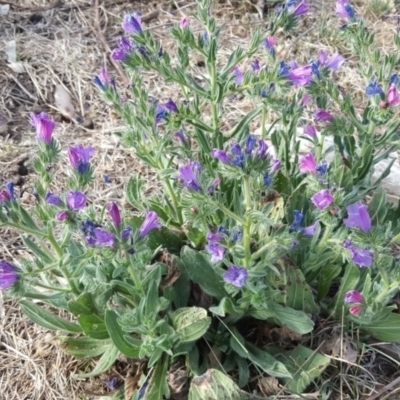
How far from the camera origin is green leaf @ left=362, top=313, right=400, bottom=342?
8.82ft

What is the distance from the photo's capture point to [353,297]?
240 cm

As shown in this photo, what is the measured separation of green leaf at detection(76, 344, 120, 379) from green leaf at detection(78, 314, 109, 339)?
0.07 m

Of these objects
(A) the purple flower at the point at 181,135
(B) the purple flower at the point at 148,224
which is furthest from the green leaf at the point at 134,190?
(B) the purple flower at the point at 148,224

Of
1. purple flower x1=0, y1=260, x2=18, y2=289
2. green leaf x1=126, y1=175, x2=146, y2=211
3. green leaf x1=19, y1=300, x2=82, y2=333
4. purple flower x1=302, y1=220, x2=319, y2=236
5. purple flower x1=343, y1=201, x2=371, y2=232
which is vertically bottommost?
green leaf x1=19, y1=300, x2=82, y2=333

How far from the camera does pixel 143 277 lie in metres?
2.70

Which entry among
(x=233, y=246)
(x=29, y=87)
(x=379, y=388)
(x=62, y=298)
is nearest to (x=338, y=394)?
(x=379, y=388)

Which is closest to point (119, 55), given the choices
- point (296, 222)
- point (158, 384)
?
point (296, 222)

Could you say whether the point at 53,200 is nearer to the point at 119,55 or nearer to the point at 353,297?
the point at 119,55

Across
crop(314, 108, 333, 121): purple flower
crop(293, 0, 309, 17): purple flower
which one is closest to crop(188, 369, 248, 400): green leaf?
crop(314, 108, 333, 121): purple flower

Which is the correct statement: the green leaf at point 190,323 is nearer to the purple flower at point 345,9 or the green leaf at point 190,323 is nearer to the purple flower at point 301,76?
the purple flower at point 301,76

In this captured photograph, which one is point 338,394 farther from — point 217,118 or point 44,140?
point 44,140

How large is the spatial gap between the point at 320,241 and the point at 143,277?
2.54 ft

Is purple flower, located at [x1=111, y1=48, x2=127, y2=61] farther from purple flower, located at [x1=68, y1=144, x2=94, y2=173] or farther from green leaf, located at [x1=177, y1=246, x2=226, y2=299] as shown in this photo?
green leaf, located at [x1=177, y1=246, x2=226, y2=299]

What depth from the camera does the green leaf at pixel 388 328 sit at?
2.69 m
